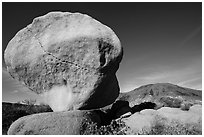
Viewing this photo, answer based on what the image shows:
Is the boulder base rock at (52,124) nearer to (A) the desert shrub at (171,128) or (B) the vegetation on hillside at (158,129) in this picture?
(B) the vegetation on hillside at (158,129)

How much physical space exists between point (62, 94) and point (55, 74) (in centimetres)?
71

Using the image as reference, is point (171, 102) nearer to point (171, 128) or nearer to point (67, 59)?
point (171, 128)

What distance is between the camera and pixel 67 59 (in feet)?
25.3

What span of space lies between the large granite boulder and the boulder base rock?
3.34 ft

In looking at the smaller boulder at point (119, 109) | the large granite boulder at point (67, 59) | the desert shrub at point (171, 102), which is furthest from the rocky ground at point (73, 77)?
the desert shrub at point (171, 102)

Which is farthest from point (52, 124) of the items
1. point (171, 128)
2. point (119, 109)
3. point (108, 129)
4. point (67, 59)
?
point (119, 109)

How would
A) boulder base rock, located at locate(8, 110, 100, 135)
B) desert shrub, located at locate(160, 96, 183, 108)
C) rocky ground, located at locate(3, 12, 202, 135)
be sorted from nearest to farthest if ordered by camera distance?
1. boulder base rock, located at locate(8, 110, 100, 135)
2. rocky ground, located at locate(3, 12, 202, 135)
3. desert shrub, located at locate(160, 96, 183, 108)

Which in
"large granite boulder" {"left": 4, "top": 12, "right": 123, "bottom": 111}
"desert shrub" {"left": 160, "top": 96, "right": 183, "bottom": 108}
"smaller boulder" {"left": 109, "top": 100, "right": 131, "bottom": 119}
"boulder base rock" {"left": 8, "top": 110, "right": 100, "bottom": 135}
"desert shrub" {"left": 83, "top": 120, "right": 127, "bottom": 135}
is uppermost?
"large granite boulder" {"left": 4, "top": 12, "right": 123, "bottom": 111}

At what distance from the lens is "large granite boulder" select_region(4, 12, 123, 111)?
24.6ft

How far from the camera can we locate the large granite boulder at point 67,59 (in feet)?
24.6

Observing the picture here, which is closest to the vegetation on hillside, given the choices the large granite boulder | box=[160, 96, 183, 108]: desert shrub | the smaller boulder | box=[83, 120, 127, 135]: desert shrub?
box=[83, 120, 127, 135]: desert shrub

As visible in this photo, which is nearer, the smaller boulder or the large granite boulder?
the large granite boulder

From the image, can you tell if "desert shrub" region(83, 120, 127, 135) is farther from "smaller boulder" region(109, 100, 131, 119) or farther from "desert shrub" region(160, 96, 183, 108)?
"desert shrub" region(160, 96, 183, 108)

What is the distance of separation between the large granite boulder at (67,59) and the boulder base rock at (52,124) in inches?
40.1
